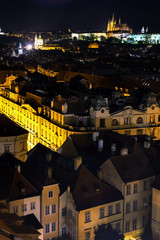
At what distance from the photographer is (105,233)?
50.8m

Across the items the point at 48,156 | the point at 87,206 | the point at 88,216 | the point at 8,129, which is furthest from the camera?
the point at 8,129

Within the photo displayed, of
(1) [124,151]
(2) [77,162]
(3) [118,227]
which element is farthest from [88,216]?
(1) [124,151]

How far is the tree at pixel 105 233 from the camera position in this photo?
50.5 metres

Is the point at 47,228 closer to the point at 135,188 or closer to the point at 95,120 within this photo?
the point at 135,188

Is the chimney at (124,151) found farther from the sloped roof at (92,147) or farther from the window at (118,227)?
the window at (118,227)

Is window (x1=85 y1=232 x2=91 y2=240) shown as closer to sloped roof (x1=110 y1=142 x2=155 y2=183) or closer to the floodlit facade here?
sloped roof (x1=110 y1=142 x2=155 y2=183)

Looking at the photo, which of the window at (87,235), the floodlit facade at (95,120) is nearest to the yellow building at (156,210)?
the window at (87,235)

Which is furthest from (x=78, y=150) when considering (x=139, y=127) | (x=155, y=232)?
(x=139, y=127)

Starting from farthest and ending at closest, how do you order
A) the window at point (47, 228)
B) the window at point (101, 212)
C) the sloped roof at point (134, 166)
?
the sloped roof at point (134, 166) → the window at point (101, 212) → the window at point (47, 228)

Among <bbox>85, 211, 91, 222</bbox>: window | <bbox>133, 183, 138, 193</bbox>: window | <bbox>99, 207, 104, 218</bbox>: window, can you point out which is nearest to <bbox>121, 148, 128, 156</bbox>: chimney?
<bbox>133, 183, 138, 193</bbox>: window

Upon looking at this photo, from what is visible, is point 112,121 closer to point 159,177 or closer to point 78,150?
point 78,150

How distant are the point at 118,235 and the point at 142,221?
4.65 m

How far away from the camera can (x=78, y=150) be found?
60188 mm

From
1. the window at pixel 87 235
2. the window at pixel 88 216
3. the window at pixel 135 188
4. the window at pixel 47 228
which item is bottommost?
the window at pixel 87 235
